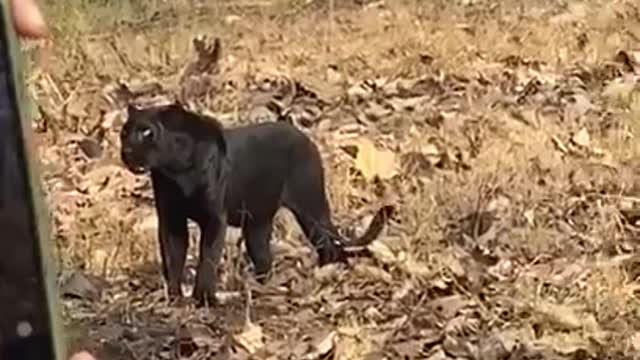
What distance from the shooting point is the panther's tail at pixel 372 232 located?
315 centimetres

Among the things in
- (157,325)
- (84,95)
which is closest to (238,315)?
Answer: (157,325)

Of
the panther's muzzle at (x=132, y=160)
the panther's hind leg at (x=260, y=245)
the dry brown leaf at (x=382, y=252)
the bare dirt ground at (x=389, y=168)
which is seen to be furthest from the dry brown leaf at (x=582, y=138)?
the panther's muzzle at (x=132, y=160)

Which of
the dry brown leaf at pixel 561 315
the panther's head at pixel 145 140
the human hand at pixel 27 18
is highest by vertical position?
the human hand at pixel 27 18

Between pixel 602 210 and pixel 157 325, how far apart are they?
3.23 feet

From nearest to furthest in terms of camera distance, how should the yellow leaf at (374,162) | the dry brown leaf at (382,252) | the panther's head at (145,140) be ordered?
the panther's head at (145,140), the dry brown leaf at (382,252), the yellow leaf at (374,162)

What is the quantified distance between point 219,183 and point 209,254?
0.13 m

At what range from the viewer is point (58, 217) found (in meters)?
3.38

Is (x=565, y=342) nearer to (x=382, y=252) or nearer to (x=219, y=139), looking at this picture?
(x=382, y=252)

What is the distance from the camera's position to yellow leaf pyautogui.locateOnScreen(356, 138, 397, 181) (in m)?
3.55

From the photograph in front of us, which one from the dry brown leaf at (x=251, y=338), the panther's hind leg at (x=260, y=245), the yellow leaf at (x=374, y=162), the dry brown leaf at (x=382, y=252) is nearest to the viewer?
the dry brown leaf at (x=251, y=338)

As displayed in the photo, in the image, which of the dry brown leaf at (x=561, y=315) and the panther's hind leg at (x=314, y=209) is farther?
the panther's hind leg at (x=314, y=209)

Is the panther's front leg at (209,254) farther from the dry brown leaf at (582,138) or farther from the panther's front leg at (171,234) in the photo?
the dry brown leaf at (582,138)

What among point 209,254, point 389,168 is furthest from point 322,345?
point 389,168

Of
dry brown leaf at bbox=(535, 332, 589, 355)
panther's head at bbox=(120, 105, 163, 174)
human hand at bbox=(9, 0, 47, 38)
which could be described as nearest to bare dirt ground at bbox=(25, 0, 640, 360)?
dry brown leaf at bbox=(535, 332, 589, 355)
